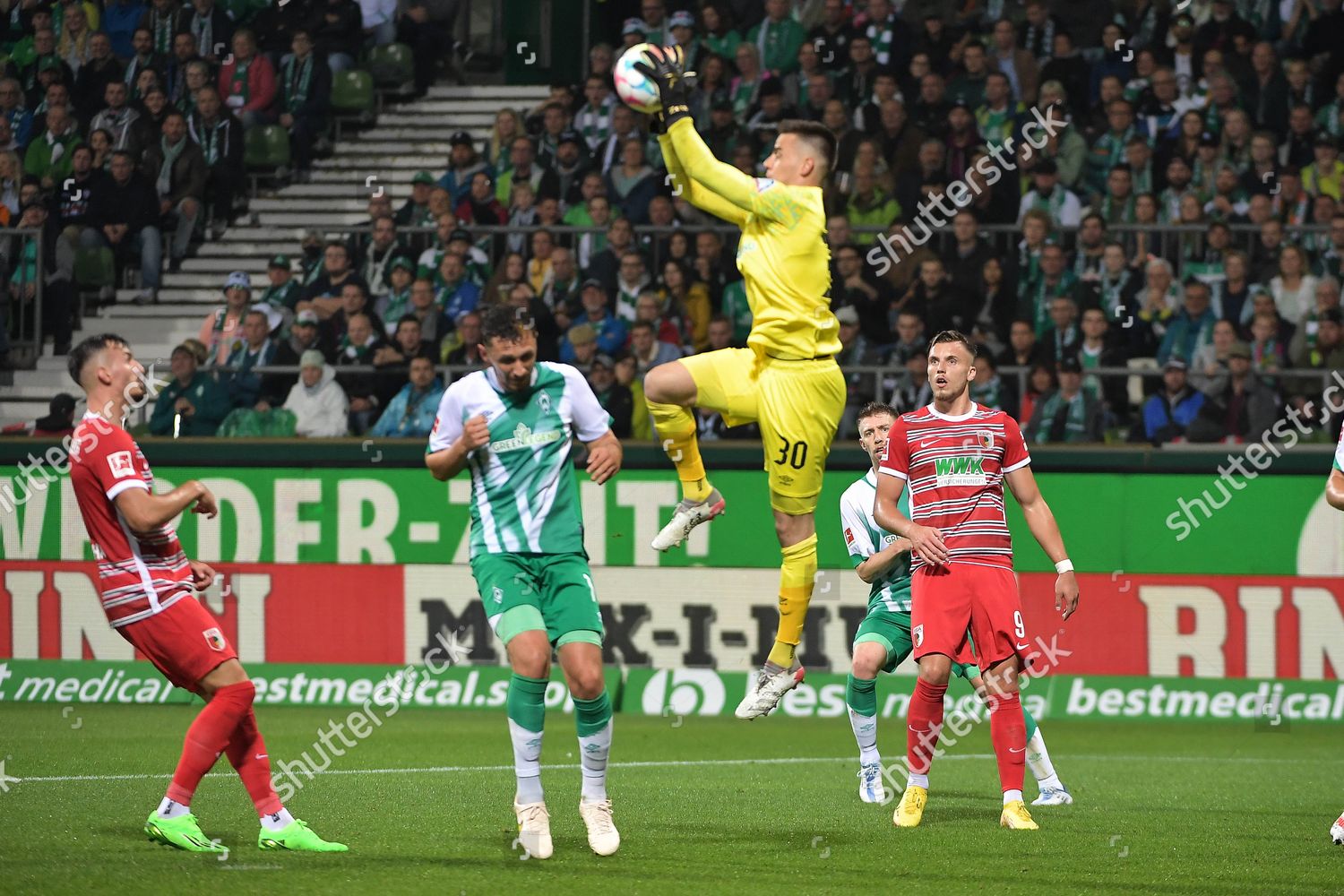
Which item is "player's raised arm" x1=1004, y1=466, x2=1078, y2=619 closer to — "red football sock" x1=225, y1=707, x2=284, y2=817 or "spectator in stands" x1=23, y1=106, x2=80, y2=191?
"red football sock" x1=225, y1=707, x2=284, y2=817

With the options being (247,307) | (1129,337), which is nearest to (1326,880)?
(1129,337)

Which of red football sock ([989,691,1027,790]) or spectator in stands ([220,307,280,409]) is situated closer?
red football sock ([989,691,1027,790])

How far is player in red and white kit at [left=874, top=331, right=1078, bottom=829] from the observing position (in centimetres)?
854

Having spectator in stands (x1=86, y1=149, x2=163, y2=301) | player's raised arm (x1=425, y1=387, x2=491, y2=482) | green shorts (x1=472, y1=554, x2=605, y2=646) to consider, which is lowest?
green shorts (x1=472, y1=554, x2=605, y2=646)

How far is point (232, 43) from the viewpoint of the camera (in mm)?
20547

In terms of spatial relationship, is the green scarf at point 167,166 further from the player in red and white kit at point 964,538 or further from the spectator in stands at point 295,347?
the player in red and white kit at point 964,538

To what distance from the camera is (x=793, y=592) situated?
892 centimetres

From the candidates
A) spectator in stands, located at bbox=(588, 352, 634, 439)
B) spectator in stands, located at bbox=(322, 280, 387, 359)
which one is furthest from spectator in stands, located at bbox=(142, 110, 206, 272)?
spectator in stands, located at bbox=(588, 352, 634, 439)

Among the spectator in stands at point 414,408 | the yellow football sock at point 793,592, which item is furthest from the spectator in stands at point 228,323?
the yellow football sock at point 793,592

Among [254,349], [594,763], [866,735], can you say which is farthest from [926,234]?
[594,763]

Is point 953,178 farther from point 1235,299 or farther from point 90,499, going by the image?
point 90,499

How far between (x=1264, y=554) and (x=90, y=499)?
31.1 ft

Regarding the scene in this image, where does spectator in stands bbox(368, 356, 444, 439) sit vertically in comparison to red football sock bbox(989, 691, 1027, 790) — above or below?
above

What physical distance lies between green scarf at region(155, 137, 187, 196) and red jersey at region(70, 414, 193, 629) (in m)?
12.7
